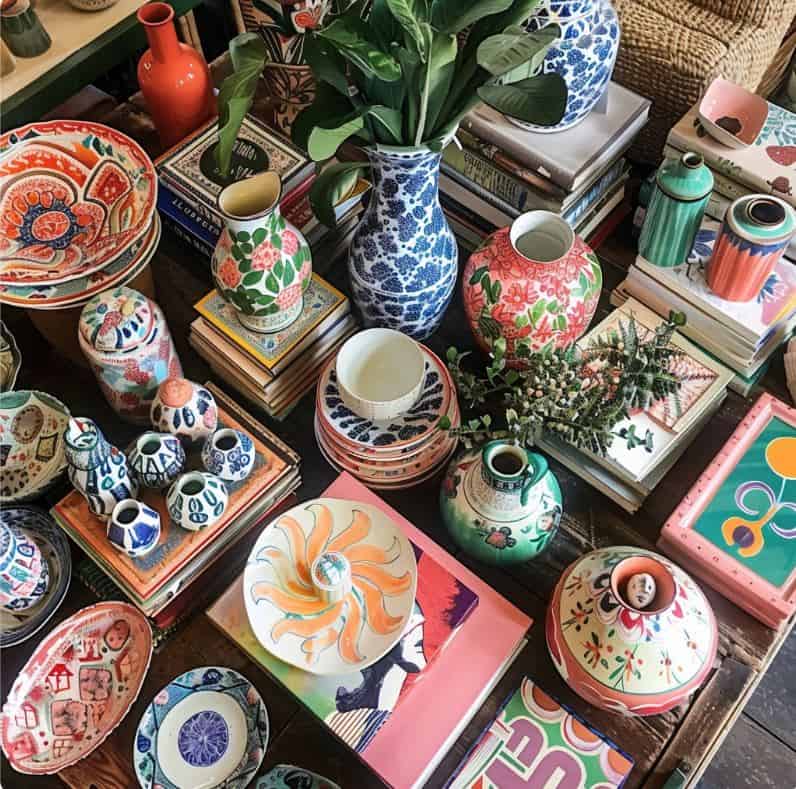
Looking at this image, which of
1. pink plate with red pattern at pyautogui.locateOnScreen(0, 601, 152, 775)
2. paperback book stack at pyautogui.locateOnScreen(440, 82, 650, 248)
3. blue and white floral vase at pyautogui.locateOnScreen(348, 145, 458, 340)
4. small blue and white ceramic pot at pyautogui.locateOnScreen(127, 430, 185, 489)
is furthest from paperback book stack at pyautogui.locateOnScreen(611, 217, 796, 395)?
pink plate with red pattern at pyautogui.locateOnScreen(0, 601, 152, 775)

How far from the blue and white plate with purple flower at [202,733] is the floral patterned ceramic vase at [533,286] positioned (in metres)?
0.46

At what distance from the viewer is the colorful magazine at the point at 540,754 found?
80 cm

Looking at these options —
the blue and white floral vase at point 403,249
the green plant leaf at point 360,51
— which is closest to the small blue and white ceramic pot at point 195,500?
the blue and white floral vase at point 403,249

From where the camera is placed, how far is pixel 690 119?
1103 mm

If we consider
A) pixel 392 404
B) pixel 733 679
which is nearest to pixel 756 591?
pixel 733 679

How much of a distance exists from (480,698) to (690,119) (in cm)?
75

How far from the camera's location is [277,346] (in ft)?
3.30

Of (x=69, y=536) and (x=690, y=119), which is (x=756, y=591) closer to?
Result: (x=690, y=119)

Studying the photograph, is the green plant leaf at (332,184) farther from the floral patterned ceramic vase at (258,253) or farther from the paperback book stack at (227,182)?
the paperback book stack at (227,182)

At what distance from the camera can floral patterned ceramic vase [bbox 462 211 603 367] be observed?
94cm

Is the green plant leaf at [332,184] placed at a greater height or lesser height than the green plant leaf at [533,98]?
lesser

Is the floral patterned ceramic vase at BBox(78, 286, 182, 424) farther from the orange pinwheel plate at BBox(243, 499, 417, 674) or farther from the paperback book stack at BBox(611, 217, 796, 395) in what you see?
the paperback book stack at BBox(611, 217, 796, 395)

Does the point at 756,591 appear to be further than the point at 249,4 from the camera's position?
No

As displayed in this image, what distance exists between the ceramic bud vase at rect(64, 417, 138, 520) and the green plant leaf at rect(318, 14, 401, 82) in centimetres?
43
